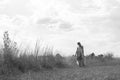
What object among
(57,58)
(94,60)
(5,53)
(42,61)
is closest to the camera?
(5,53)

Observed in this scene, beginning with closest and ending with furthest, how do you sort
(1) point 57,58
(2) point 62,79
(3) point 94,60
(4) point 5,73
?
(2) point 62,79
(4) point 5,73
(1) point 57,58
(3) point 94,60

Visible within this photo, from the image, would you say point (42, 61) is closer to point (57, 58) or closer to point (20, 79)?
point (57, 58)

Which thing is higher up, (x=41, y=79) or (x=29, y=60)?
(x=29, y=60)

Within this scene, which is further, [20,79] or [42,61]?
[42,61]

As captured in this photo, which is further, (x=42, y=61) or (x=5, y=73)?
(x=42, y=61)

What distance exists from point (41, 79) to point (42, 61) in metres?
5.70

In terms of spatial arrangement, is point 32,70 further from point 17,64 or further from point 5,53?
point 5,53

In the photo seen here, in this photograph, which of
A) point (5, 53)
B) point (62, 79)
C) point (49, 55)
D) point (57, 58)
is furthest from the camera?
point (57, 58)

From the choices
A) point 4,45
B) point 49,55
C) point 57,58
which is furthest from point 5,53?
point 57,58

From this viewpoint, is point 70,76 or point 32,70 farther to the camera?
point 32,70

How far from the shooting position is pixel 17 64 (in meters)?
12.4

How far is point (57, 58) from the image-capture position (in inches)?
718

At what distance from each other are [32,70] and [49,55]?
13.4ft

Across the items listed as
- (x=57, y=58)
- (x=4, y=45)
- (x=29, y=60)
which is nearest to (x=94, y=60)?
(x=57, y=58)
